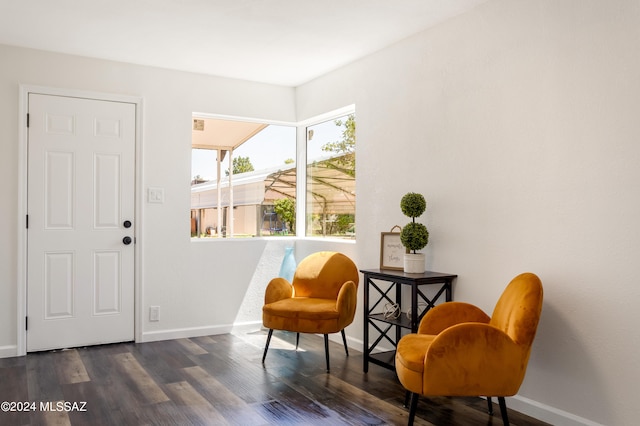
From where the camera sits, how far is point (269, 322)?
3.77 meters

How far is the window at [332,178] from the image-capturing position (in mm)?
4477

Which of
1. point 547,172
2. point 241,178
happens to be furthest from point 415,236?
point 241,178

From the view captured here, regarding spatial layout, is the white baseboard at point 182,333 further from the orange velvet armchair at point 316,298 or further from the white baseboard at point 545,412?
the white baseboard at point 545,412

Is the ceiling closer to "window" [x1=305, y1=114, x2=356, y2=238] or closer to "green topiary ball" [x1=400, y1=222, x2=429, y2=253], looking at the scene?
"window" [x1=305, y1=114, x2=356, y2=238]

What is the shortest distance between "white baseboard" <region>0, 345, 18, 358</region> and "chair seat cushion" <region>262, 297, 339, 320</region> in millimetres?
1919

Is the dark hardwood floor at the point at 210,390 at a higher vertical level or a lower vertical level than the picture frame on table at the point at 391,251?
lower

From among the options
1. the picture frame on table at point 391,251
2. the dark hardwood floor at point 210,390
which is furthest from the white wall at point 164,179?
the picture frame on table at point 391,251

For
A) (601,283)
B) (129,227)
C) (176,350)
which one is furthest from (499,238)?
(129,227)

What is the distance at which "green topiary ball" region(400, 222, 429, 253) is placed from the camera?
10.9 ft

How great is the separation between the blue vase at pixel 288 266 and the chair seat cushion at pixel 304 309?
0.94m

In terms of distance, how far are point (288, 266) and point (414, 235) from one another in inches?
71.7

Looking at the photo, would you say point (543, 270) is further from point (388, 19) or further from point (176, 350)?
point (176, 350)

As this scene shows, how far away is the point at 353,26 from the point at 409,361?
2.21 meters

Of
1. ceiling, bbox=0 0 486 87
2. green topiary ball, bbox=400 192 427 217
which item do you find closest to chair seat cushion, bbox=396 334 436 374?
green topiary ball, bbox=400 192 427 217
